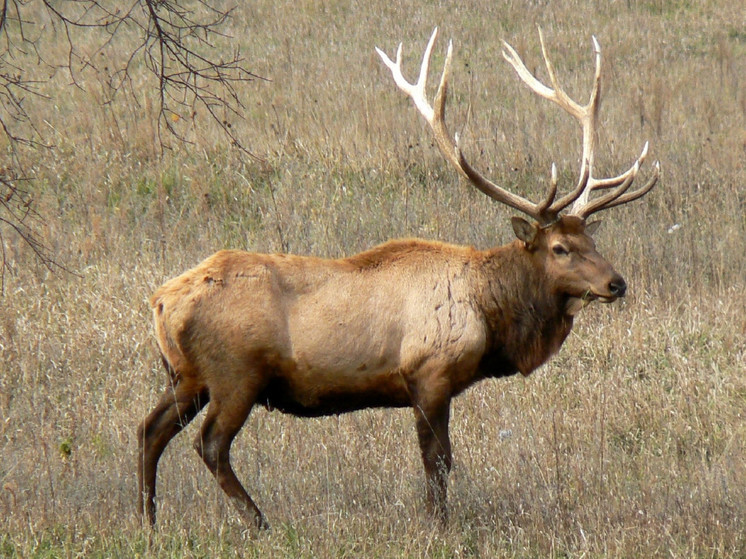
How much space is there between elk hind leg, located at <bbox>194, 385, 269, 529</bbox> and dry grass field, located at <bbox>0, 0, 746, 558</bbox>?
119mm

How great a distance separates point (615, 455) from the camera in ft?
19.6

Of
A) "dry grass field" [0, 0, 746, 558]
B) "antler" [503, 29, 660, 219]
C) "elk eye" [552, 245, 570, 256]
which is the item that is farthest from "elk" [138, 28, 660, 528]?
"dry grass field" [0, 0, 746, 558]

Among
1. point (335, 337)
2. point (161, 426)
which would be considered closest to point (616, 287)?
point (335, 337)

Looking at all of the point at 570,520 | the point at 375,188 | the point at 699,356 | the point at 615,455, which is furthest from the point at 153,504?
the point at 375,188

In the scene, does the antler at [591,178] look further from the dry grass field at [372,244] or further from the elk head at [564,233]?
the dry grass field at [372,244]

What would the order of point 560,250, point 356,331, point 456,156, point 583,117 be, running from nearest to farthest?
1. point 356,331
2. point 560,250
3. point 456,156
4. point 583,117

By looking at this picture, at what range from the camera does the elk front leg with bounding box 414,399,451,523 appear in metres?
5.03

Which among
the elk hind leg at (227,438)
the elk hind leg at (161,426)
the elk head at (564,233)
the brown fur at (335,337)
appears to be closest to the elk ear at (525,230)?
the elk head at (564,233)

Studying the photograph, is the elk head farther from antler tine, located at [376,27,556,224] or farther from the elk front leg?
the elk front leg

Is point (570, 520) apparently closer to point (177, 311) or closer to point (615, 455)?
point (615, 455)

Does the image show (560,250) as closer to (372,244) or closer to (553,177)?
(553,177)

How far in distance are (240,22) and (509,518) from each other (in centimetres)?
1259

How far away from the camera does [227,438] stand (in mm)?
4926

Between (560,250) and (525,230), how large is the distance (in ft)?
0.72
